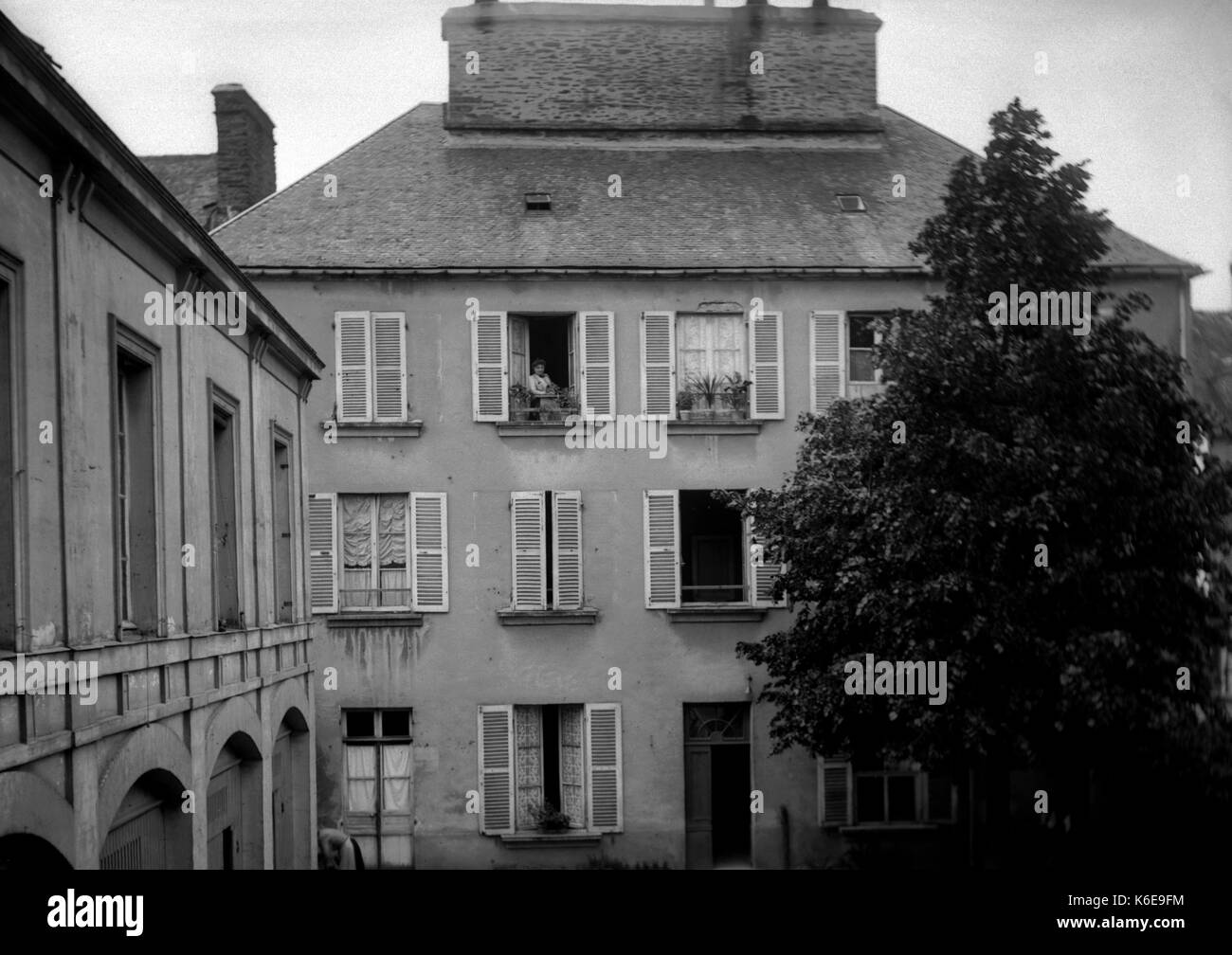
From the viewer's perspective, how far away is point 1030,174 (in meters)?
11.9

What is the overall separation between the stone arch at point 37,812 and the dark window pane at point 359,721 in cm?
1086

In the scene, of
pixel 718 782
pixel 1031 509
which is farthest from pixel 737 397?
pixel 1031 509

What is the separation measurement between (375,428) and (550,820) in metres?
4.99

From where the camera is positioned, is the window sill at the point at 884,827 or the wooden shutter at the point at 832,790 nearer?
the window sill at the point at 884,827

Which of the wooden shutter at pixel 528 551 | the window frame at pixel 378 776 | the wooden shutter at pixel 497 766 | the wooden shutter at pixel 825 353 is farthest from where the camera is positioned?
the wooden shutter at pixel 825 353

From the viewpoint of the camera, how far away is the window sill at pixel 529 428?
1744 centimetres

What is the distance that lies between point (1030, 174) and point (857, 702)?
16.2 feet

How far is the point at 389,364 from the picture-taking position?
17594 millimetres

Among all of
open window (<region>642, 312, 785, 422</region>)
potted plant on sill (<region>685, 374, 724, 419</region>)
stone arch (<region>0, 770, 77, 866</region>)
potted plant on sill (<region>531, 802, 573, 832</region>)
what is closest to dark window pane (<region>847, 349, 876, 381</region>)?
open window (<region>642, 312, 785, 422</region>)

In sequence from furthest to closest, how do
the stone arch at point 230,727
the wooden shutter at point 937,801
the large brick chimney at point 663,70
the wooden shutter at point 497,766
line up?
the wooden shutter at point 937,801, the wooden shutter at point 497,766, the large brick chimney at point 663,70, the stone arch at point 230,727

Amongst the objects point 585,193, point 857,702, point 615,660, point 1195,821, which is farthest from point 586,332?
point 1195,821

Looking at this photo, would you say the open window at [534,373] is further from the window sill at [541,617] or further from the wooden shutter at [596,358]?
the window sill at [541,617]

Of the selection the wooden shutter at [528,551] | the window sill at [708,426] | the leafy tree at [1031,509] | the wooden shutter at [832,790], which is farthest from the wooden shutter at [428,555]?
the leafy tree at [1031,509]

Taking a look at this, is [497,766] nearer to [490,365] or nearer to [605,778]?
[605,778]
